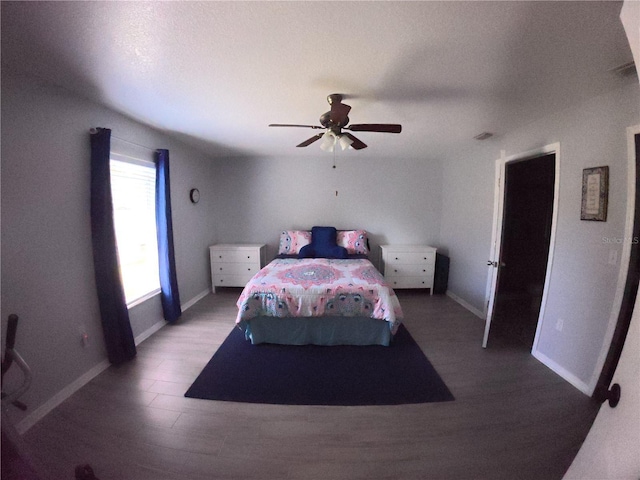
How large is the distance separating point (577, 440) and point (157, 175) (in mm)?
4097

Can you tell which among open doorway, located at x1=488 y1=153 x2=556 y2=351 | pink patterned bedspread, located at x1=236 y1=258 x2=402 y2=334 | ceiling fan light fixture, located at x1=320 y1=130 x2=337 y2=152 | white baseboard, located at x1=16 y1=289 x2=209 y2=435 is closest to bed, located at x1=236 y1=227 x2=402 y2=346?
pink patterned bedspread, located at x1=236 y1=258 x2=402 y2=334

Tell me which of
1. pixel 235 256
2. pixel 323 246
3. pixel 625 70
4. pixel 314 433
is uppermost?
pixel 625 70

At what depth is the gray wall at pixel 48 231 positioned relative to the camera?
4.47 ft

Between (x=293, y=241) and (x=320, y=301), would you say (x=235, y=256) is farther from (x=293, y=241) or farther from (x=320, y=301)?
(x=320, y=301)

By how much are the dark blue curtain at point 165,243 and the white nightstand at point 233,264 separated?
100 cm

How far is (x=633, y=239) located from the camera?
4.80 feet

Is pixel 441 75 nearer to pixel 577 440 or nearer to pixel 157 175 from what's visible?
pixel 577 440

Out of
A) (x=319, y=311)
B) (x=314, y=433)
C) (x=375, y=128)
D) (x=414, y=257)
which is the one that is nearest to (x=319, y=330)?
(x=319, y=311)

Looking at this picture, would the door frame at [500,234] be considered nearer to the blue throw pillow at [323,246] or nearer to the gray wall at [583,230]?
the gray wall at [583,230]

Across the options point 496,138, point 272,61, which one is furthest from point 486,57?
point 496,138

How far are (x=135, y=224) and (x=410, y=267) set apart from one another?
148 inches

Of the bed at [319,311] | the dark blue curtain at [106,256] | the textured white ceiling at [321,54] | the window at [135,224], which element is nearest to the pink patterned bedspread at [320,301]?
the bed at [319,311]

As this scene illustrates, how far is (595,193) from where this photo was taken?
162 centimetres

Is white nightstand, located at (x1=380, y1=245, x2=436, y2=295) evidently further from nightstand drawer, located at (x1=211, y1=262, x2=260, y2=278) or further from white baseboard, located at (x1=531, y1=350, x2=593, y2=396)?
nightstand drawer, located at (x1=211, y1=262, x2=260, y2=278)
